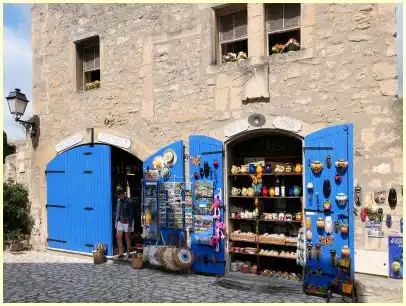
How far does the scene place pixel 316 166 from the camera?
17.1ft

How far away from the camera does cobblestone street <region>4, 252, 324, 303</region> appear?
5.14 m

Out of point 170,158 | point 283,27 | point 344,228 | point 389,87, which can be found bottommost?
point 344,228

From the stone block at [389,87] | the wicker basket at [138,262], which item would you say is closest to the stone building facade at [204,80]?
the stone block at [389,87]

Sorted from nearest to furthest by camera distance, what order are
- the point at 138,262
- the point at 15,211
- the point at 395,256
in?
the point at 395,256
the point at 138,262
the point at 15,211

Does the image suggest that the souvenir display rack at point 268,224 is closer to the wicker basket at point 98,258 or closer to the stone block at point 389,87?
the stone block at point 389,87

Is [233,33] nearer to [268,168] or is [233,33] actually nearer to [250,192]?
[268,168]

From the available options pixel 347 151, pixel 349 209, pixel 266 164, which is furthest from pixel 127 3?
pixel 349 209

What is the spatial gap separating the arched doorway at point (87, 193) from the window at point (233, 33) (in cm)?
276

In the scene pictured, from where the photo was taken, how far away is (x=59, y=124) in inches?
318

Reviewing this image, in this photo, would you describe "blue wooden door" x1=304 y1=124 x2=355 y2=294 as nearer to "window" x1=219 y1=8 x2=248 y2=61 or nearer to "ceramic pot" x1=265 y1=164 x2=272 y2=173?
"ceramic pot" x1=265 y1=164 x2=272 y2=173

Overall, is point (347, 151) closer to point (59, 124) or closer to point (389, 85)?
point (389, 85)

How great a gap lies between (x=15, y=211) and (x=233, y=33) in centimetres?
573

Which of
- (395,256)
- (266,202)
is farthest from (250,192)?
(395,256)

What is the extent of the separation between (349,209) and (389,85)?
1.58m
